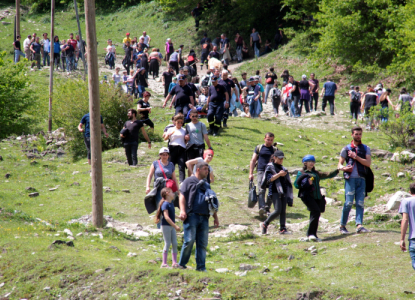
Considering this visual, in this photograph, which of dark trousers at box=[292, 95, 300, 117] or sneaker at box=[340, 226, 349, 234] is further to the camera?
dark trousers at box=[292, 95, 300, 117]

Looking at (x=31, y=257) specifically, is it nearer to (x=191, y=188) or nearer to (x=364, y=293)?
(x=191, y=188)

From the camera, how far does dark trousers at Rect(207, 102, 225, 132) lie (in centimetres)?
1596

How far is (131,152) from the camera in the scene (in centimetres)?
1349

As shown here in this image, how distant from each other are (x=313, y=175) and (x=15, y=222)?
5364 mm

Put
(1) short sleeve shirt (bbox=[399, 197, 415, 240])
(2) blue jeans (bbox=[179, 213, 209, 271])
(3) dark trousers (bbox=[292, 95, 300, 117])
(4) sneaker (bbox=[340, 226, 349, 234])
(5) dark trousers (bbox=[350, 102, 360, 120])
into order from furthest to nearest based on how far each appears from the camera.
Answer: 1. (3) dark trousers (bbox=[292, 95, 300, 117])
2. (5) dark trousers (bbox=[350, 102, 360, 120])
3. (4) sneaker (bbox=[340, 226, 349, 234])
4. (2) blue jeans (bbox=[179, 213, 209, 271])
5. (1) short sleeve shirt (bbox=[399, 197, 415, 240])

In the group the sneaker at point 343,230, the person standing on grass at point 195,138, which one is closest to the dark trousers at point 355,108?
the person standing on grass at point 195,138

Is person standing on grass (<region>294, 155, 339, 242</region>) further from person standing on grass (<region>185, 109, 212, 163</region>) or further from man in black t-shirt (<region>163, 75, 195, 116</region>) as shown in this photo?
man in black t-shirt (<region>163, 75, 195, 116</region>)

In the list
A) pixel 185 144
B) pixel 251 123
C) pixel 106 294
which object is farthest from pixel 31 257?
pixel 251 123

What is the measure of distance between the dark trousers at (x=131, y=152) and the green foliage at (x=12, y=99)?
327 inches

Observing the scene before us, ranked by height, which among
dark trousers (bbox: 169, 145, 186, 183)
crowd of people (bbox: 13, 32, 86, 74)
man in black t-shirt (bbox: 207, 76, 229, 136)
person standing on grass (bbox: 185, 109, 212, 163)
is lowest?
dark trousers (bbox: 169, 145, 186, 183)

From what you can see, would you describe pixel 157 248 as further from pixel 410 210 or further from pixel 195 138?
pixel 410 210

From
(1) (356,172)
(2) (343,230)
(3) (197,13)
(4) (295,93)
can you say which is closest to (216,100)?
(4) (295,93)

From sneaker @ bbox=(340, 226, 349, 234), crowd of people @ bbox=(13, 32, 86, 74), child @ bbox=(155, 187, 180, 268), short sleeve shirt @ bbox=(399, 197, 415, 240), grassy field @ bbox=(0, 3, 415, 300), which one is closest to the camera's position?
short sleeve shirt @ bbox=(399, 197, 415, 240)

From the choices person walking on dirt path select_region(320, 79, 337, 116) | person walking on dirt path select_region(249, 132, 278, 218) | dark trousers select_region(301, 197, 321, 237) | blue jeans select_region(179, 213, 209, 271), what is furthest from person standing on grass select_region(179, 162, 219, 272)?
person walking on dirt path select_region(320, 79, 337, 116)
